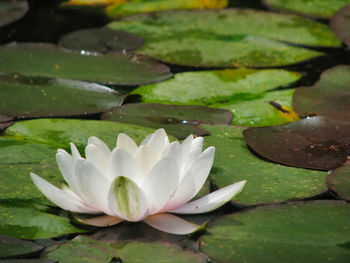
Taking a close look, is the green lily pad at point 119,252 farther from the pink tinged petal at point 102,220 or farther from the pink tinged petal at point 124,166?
the pink tinged petal at point 124,166

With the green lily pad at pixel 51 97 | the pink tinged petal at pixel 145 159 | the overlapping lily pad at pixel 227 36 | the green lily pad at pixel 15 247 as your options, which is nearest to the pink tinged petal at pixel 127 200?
the pink tinged petal at pixel 145 159

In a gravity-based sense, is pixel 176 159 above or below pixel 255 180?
above

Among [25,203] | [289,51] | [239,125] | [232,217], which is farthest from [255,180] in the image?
[289,51]

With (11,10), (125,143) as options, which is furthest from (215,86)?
(11,10)

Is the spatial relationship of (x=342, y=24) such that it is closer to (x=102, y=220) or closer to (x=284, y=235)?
(x=284, y=235)

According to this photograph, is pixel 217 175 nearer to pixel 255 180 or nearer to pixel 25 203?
pixel 255 180
